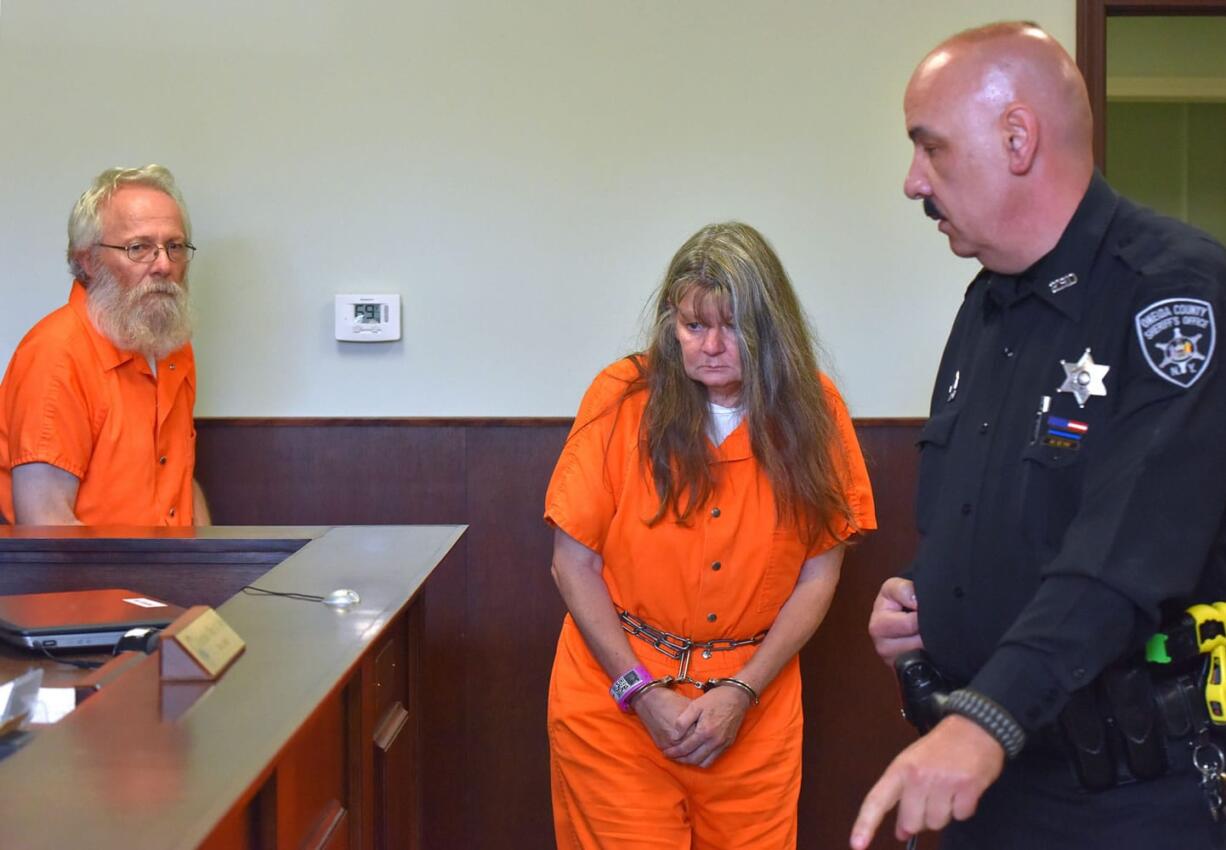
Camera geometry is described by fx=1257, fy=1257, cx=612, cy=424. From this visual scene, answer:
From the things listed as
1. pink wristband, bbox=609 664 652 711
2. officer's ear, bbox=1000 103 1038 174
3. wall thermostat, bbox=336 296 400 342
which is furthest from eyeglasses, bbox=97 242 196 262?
officer's ear, bbox=1000 103 1038 174

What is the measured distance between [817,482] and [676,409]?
299mm

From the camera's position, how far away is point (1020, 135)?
1.57 m

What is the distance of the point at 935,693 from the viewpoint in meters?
1.72

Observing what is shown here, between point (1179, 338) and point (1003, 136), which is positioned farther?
point (1003, 136)

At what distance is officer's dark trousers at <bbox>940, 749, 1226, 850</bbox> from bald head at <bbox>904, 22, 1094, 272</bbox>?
68 centimetres

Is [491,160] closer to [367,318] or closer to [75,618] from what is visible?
[367,318]

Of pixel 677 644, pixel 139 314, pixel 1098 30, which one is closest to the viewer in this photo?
pixel 677 644

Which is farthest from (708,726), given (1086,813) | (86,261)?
(86,261)

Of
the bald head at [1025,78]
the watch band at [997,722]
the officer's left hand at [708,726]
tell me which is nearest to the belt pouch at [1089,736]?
the watch band at [997,722]

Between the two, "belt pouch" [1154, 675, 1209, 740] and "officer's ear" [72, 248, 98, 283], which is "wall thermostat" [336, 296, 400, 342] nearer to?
"officer's ear" [72, 248, 98, 283]

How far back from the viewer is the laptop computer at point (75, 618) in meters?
1.85

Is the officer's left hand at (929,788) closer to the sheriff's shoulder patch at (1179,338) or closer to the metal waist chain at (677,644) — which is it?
the sheriff's shoulder patch at (1179,338)

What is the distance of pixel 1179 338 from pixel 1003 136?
34 cm

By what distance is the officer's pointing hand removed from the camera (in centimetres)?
186
